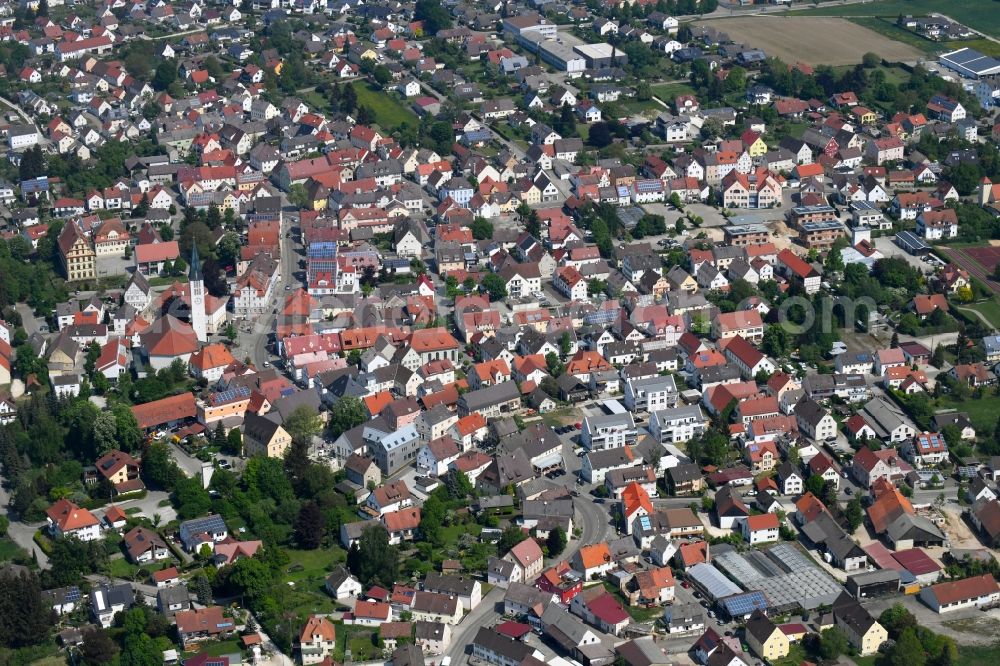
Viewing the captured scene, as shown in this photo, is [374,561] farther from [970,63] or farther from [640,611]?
[970,63]

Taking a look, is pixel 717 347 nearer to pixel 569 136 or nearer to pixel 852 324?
pixel 852 324

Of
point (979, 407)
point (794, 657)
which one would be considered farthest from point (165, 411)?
point (979, 407)

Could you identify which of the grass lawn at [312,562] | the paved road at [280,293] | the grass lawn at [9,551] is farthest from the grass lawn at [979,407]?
the grass lawn at [9,551]

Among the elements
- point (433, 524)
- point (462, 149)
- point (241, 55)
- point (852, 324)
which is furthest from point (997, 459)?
point (241, 55)

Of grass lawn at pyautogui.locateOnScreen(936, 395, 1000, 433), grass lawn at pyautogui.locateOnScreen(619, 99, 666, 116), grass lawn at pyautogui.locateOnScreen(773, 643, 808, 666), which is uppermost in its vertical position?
grass lawn at pyautogui.locateOnScreen(773, 643, 808, 666)

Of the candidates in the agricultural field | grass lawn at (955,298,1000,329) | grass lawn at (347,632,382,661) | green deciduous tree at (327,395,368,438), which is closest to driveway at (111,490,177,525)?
green deciduous tree at (327,395,368,438)

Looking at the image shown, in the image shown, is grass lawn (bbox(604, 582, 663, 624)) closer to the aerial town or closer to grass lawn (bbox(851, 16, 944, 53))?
the aerial town
